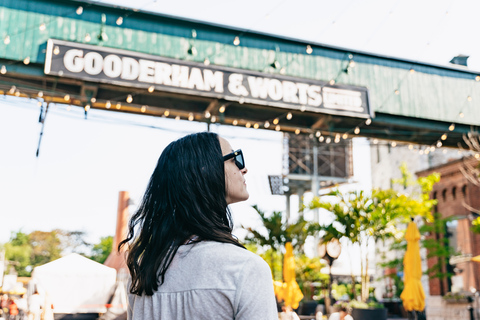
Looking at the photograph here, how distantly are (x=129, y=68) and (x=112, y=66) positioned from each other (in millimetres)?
498

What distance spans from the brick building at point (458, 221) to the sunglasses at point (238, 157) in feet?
79.0

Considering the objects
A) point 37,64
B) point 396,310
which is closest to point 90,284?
point 37,64

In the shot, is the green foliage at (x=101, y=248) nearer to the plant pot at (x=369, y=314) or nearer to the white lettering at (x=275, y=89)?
the white lettering at (x=275, y=89)

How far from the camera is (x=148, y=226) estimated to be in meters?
1.42

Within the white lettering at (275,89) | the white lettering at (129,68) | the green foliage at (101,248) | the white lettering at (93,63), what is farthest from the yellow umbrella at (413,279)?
the green foliage at (101,248)

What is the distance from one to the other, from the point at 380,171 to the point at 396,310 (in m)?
23.3

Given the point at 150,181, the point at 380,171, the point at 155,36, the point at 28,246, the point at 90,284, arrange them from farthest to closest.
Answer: the point at 28,246 < the point at 380,171 < the point at 90,284 < the point at 155,36 < the point at 150,181

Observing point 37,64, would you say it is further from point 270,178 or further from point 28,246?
point 28,246

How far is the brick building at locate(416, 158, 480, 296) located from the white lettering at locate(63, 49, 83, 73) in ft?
61.0

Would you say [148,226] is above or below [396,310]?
above

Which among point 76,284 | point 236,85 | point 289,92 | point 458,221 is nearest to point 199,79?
point 236,85

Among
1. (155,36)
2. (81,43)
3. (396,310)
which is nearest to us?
(81,43)

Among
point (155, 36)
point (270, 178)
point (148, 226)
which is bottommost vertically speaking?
point (148, 226)

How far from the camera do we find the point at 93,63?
1363 cm
